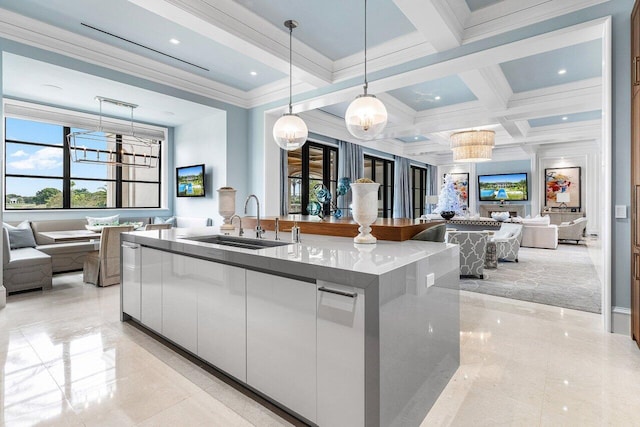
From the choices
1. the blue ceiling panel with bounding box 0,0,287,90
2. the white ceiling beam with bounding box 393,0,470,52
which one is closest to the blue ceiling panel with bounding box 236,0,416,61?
Result: the white ceiling beam with bounding box 393,0,470,52

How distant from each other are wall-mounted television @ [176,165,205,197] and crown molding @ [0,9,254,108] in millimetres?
1584

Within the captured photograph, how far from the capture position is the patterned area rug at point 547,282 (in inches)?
155

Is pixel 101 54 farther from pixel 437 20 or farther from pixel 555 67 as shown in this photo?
pixel 555 67

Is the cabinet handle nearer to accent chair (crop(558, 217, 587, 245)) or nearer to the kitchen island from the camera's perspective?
the kitchen island

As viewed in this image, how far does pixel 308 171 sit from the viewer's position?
7656 mm

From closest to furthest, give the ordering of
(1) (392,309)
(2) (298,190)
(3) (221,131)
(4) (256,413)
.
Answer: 1. (1) (392,309)
2. (4) (256,413)
3. (3) (221,131)
4. (2) (298,190)

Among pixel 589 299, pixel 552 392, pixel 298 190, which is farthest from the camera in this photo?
pixel 298 190

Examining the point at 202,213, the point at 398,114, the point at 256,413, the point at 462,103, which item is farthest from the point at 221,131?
the point at 256,413

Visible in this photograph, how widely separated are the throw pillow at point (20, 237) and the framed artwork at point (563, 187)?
13.7 m

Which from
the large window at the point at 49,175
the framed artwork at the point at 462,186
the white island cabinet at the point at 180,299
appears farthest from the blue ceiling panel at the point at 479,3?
the framed artwork at the point at 462,186

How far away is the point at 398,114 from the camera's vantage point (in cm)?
657

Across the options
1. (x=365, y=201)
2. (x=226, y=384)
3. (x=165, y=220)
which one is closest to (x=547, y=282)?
(x=365, y=201)

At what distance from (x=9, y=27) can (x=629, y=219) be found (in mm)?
6538

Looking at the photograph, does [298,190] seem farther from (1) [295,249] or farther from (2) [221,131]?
(1) [295,249]
